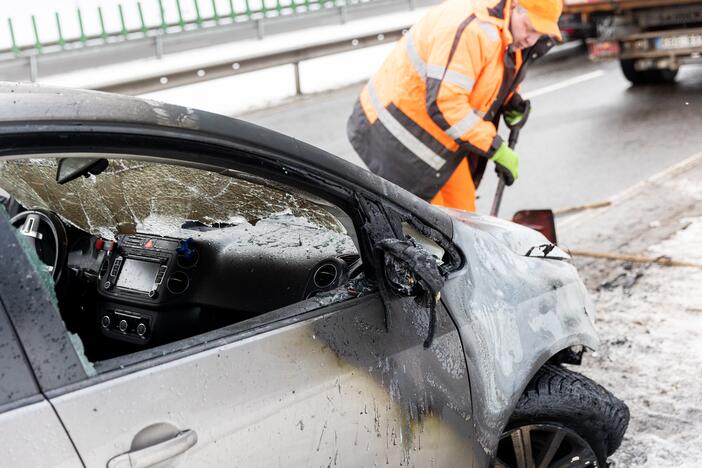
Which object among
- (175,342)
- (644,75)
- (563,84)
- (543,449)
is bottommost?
(563,84)

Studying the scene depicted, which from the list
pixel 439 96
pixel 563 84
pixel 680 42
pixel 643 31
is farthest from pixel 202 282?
pixel 563 84

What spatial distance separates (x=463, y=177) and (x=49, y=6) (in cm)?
1265

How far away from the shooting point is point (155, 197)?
2.41 metres

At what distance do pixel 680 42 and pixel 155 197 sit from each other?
8336 millimetres

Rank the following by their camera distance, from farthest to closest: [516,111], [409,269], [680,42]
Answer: [680,42], [516,111], [409,269]

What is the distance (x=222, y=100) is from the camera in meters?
11.6

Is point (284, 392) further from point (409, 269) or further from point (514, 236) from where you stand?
point (514, 236)

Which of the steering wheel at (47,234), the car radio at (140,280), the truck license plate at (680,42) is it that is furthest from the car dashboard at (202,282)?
the truck license plate at (680,42)

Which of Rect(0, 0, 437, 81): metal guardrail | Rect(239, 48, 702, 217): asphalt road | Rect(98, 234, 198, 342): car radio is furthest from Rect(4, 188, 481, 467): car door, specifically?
Rect(0, 0, 437, 81): metal guardrail

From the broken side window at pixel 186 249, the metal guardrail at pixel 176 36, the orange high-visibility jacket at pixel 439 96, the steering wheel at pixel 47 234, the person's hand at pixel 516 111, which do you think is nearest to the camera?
the broken side window at pixel 186 249

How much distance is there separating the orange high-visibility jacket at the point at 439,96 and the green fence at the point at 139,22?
9.12 m

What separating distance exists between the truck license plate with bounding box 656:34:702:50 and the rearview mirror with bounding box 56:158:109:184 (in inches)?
336

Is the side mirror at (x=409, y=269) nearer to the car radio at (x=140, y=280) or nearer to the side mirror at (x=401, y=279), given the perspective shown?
the side mirror at (x=401, y=279)

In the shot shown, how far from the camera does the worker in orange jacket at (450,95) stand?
383 cm
